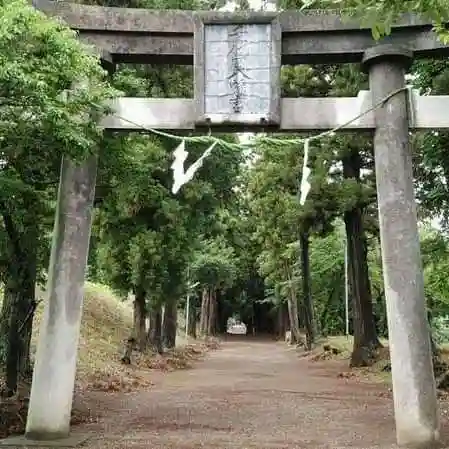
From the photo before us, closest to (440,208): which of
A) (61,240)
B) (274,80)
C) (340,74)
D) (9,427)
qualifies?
(340,74)

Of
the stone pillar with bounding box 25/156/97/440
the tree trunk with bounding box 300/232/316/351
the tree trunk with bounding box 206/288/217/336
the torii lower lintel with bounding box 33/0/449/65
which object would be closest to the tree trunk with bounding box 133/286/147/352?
the tree trunk with bounding box 300/232/316/351

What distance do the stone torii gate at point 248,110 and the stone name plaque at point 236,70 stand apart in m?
0.01

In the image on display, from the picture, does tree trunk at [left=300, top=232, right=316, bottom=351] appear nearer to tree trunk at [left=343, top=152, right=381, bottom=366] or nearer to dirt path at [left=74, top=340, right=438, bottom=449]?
tree trunk at [left=343, top=152, right=381, bottom=366]

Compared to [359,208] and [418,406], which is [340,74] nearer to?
[359,208]

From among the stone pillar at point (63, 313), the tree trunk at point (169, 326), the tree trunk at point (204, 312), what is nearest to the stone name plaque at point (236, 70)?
the stone pillar at point (63, 313)

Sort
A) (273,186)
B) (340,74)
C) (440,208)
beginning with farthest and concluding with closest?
(273,186), (340,74), (440,208)

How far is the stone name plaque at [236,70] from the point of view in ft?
27.6

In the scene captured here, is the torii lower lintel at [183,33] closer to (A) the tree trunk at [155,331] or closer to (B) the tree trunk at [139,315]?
(B) the tree trunk at [139,315]

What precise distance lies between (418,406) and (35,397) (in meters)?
4.78

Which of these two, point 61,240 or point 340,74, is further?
point 340,74

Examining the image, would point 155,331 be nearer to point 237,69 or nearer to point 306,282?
point 306,282

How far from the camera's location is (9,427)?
8.54 meters

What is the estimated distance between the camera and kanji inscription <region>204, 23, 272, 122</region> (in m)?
8.42

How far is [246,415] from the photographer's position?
415 inches
